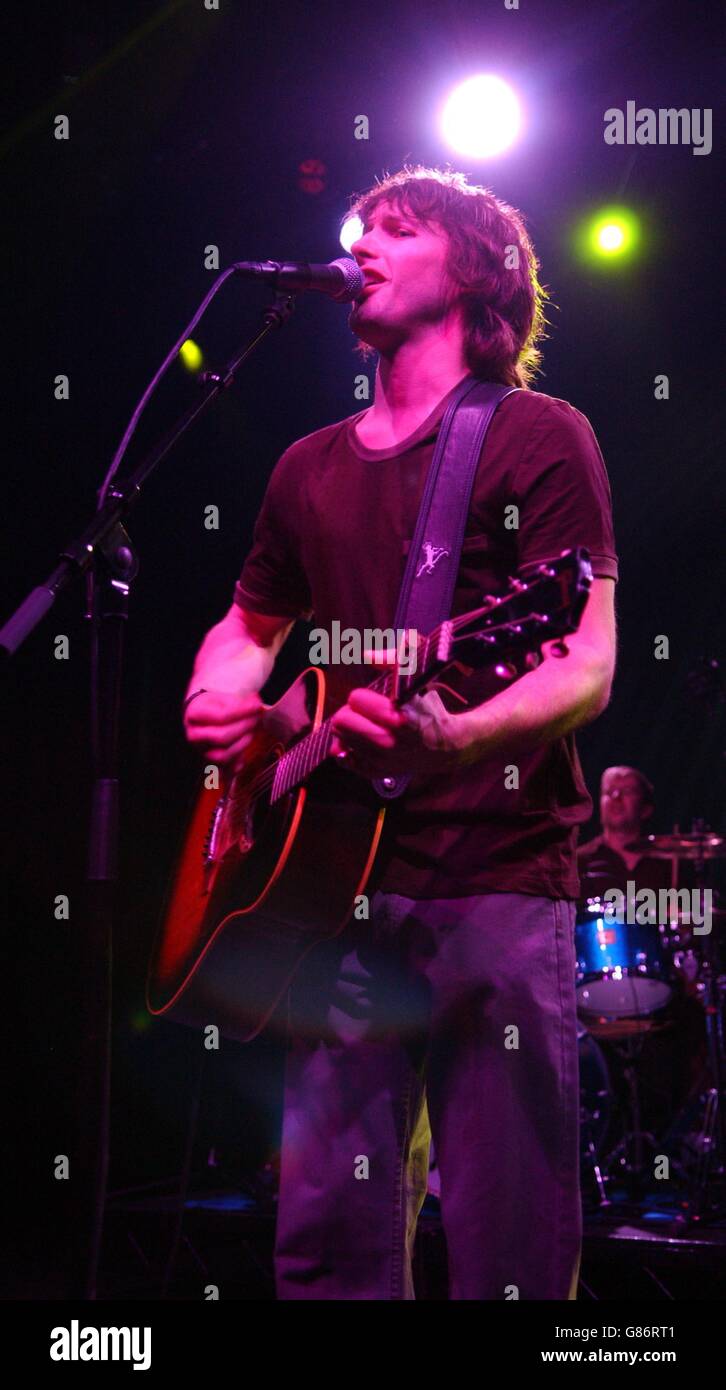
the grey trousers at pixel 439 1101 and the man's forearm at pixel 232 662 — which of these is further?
the man's forearm at pixel 232 662

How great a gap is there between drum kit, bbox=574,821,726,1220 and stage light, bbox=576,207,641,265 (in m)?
3.21

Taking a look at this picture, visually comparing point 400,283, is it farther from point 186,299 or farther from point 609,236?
point 609,236

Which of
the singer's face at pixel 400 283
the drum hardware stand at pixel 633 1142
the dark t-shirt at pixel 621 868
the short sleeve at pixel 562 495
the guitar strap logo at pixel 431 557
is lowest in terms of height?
the drum hardware stand at pixel 633 1142

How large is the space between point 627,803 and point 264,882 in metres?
5.87

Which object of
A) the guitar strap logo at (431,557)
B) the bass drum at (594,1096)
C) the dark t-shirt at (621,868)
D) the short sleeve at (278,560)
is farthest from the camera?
the dark t-shirt at (621,868)

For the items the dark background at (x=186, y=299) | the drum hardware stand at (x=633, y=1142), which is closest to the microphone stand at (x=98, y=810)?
the dark background at (x=186, y=299)

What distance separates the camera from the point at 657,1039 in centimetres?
766

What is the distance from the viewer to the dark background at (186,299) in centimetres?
458

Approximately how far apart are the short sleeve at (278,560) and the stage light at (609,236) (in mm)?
4136

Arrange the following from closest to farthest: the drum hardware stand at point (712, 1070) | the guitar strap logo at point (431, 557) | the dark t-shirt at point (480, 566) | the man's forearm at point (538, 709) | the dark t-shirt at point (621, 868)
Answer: the man's forearm at point (538, 709)
the dark t-shirt at point (480, 566)
the guitar strap logo at point (431, 557)
the drum hardware stand at point (712, 1070)
the dark t-shirt at point (621, 868)

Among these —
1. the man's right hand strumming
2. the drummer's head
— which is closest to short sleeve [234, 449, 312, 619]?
the man's right hand strumming

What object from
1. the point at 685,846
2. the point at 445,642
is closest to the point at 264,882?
the point at 445,642

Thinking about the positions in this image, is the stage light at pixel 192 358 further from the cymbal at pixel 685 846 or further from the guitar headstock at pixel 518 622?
the guitar headstock at pixel 518 622

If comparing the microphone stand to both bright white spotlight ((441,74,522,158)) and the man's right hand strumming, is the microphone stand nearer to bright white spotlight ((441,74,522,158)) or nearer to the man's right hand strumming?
the man's right hand strumming
